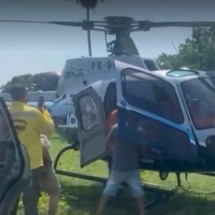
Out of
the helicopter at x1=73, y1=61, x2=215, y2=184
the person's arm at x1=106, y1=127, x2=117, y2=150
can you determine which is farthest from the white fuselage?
the person's arm at x1=106, y1=127, x2=117, y2=150

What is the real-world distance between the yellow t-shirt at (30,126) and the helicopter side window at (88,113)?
1.72 metres

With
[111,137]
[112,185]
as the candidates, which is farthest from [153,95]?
[112,185]

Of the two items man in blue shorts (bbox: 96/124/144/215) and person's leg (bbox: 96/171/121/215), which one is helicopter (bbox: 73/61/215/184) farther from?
person's leg (bbox: 96/171/121/215)

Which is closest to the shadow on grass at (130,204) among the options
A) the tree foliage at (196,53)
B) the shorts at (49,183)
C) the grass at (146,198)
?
the grass at (146,198)

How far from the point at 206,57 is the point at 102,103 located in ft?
103

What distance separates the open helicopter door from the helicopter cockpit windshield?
13cm

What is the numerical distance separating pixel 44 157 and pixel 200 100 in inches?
81.9

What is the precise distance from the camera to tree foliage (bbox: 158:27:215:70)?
39775mm

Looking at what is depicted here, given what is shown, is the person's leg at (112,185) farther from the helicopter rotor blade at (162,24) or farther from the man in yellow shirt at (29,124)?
the helicopter rotor blade at (162,24)

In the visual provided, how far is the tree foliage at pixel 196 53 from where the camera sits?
39775 millimetres

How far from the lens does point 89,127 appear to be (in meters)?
9.46

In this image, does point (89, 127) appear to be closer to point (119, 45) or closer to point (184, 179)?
point (184, 179)

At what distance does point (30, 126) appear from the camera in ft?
24.7

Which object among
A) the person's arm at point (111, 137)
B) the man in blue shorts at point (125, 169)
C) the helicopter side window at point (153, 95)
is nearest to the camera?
the man in blue shorts at point (125, 169)
